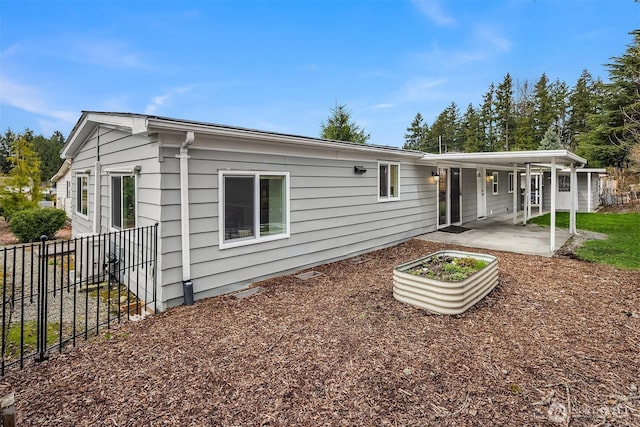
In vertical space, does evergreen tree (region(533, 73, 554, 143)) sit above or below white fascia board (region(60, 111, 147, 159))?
above

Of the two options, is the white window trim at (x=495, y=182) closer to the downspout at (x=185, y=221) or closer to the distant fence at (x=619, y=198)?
the distant fence at (x=619, y=198)

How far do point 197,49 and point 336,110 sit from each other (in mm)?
7570

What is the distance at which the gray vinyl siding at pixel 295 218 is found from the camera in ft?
14.1

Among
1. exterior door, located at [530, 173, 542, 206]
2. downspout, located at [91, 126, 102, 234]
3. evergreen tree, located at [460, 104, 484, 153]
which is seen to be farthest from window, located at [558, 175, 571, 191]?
downspout, located at [91, 126, 102, 234]

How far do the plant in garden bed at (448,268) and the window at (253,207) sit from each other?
2440mm

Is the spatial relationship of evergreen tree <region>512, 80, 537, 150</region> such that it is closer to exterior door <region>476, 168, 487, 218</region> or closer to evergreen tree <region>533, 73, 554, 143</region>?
evergreen tree <region>533, 73, 554, 143</region>

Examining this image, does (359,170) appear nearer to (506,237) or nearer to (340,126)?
(506,237)

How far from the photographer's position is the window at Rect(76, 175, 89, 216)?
817 centimetres

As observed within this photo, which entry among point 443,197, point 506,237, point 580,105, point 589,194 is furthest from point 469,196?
point 580,105

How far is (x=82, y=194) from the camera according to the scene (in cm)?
863

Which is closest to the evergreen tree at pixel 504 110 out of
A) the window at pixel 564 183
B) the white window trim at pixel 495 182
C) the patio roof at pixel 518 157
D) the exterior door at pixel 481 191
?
the window at pixel 564 183

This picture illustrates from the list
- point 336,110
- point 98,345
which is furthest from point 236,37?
point 98,345

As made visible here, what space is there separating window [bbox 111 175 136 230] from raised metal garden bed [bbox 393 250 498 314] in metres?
4.29

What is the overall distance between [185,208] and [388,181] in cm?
543
